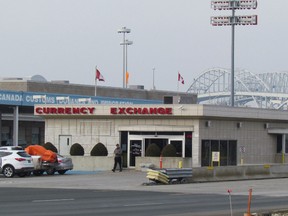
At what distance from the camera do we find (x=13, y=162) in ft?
138

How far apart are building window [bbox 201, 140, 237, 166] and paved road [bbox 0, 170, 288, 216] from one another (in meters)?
7.77

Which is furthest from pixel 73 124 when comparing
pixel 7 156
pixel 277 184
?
pixel 277 184

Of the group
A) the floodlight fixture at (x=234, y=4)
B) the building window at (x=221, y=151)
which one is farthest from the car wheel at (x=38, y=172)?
the floodlight fixture at (x=234, y=4)

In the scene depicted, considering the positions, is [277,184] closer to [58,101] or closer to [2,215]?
[2,215]

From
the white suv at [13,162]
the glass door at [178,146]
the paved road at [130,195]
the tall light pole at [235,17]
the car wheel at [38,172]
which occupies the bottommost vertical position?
the paved road at [130,195]

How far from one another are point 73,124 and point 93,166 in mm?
4469

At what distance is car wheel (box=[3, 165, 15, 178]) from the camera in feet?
139

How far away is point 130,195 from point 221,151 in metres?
22.8

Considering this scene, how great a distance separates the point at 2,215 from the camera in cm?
2125

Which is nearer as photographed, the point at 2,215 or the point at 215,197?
the point at 2,215

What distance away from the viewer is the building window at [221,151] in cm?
5072

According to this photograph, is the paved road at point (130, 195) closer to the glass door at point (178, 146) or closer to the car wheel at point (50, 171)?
the car wheel at point (50, 171)

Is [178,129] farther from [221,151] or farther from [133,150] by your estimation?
[221,151]

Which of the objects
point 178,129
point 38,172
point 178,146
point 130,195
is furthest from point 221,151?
point 130,195
